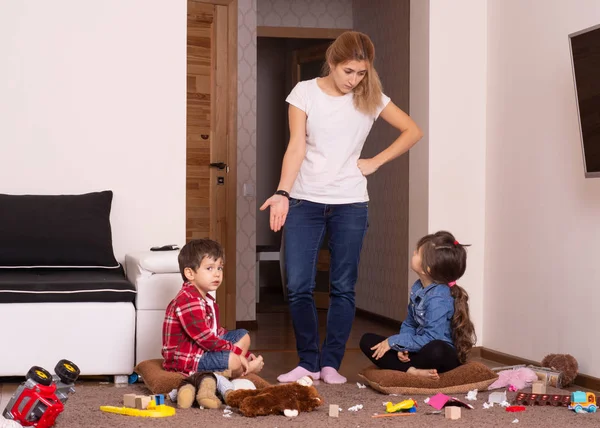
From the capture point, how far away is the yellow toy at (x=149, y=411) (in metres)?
2.73

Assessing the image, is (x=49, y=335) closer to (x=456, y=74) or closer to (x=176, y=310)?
(x=176, y=310)

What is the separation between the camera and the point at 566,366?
3.45m

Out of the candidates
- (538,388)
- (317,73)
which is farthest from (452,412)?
(317,73)

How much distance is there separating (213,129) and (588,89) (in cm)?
292

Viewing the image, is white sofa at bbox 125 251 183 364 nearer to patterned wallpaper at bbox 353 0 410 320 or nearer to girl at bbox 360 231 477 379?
girl at bbox 360 231 477 379

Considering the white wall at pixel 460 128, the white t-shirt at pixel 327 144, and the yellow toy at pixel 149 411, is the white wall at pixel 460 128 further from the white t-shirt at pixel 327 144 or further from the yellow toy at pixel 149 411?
the yellow toy at pixel 149 411

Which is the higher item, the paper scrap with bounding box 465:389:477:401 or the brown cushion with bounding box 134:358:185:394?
the brown cushion with bounding box 134:358:185:394

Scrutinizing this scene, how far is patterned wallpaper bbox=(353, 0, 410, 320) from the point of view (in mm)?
5723

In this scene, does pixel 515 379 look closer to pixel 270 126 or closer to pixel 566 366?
pixel 566 366

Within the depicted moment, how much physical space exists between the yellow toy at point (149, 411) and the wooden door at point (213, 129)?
281cm

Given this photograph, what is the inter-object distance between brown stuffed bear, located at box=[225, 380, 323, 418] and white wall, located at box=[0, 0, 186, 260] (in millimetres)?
1513

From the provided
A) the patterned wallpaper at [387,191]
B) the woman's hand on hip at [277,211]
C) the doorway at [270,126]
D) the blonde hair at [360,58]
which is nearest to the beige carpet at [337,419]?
the woman's hand on hip at [277,211]

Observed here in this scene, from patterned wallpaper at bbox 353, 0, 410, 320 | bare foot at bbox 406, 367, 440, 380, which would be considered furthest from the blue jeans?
patterned wallpaper at bbox 353, 0, 410, 320

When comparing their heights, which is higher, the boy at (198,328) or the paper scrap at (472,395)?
the boy at (198,328)
